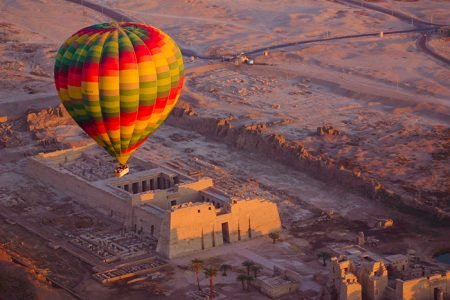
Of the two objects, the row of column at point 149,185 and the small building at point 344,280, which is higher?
the small building at point 344,280

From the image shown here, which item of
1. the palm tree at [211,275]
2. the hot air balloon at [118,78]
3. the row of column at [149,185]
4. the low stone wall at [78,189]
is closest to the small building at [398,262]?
the palm tree at [211,275]

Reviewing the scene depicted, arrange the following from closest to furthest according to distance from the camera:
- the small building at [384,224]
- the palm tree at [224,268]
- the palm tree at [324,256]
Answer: the palm tree at [224,268] < the palm tree at [324,256] < the small building at [384,224]

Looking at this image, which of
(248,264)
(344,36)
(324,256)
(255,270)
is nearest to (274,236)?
(324,256)

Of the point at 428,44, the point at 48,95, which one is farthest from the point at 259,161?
Result: the point at 428,44

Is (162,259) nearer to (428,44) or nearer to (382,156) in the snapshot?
(382,156)

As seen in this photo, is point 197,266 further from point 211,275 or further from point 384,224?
point 384,224

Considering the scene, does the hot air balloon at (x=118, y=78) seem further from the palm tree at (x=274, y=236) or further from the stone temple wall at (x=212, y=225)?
the palm tree at (x=274, y=236)

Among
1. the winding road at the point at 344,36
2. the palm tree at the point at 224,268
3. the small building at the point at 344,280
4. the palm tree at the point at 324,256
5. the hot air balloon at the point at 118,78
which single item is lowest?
the winding road at the point at 344,36
